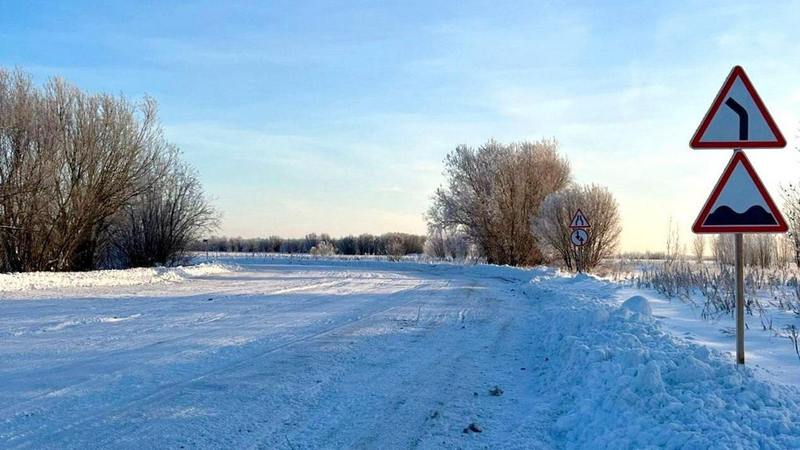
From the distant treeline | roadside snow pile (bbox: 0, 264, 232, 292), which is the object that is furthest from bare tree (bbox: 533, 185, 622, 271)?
the distant treeline

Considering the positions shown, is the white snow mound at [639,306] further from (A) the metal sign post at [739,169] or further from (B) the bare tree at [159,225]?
(B) the bare tree at [159,225]

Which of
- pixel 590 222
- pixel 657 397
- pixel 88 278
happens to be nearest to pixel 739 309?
pixel 657 397

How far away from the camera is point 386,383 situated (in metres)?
7.84

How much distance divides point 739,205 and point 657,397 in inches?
88.0

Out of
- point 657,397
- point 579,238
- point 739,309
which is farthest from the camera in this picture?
point 579,238

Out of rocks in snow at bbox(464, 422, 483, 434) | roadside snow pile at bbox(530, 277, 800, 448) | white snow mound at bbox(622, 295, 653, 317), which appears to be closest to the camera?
roadside snow pile at bbox(530, 277, 800, 448)

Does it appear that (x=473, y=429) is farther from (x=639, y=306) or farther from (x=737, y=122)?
(x=639, y=306)

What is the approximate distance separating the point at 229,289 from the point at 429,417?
58.5 feet

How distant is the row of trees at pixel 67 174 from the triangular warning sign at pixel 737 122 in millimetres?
27393

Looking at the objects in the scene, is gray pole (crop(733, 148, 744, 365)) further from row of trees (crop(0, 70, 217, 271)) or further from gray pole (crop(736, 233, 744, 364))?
row of trees (crop(0, 70, 217, 271))

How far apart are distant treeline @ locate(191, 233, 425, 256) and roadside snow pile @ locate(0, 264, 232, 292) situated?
158ft

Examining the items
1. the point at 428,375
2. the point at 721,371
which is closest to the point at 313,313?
the point at 428,375

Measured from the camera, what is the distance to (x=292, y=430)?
19.3 ft

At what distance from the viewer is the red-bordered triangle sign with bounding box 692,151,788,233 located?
628 centimetres
